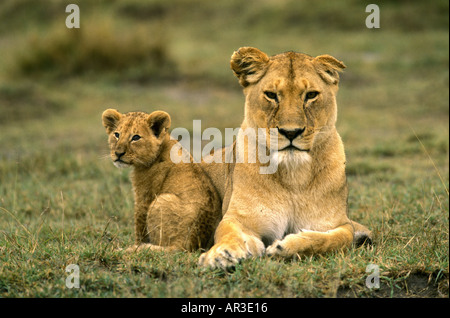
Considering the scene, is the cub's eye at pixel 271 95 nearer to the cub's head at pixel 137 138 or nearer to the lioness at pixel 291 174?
the lioness at pixel 291 174

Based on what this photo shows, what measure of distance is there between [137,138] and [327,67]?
4.92ft

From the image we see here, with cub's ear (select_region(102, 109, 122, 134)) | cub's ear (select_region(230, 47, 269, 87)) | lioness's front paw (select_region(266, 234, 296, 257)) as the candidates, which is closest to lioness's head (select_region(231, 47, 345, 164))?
cub's ear (select_region(230, 47, 269, 87))

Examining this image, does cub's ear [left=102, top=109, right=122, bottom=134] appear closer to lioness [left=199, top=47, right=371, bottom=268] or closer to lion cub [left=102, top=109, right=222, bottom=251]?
lion cub [left=102, top=109, right=222, bottom=251]

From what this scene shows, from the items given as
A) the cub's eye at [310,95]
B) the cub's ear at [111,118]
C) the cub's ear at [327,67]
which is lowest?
the cub's ear at [111,118]

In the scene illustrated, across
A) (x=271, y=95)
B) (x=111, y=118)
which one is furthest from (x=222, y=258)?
(x=111, y=118)

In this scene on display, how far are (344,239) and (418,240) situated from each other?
720 mm

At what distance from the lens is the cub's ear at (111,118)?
5020 mm

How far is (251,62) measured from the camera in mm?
4375

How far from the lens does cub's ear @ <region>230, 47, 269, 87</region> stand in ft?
14.3


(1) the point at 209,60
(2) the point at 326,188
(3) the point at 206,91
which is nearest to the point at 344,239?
(2) the point at 326,188

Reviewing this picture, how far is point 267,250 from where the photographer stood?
13.4 ft

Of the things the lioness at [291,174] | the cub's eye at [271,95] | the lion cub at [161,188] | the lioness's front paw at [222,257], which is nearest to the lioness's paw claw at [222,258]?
the lioness's front paw at [222,257]

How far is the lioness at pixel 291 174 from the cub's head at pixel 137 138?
0.76 meters
